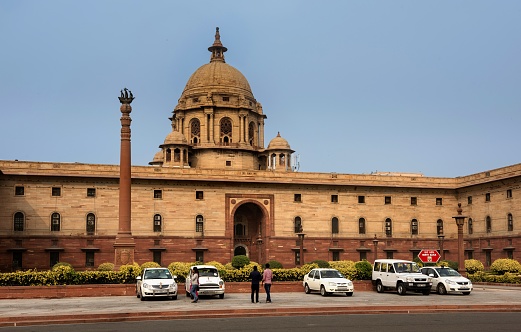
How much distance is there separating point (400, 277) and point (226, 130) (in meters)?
41.0

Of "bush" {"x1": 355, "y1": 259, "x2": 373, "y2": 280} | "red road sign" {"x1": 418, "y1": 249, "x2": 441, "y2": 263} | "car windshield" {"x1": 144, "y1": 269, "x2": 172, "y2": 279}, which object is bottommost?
"bush" {"x1": 355, "y1": 259, "x2": 373, "y2": 280}

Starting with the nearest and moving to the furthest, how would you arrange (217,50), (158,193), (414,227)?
(158,193), (414,227), (217,50)

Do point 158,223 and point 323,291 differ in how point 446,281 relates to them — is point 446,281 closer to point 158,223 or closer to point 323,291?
point 323,291

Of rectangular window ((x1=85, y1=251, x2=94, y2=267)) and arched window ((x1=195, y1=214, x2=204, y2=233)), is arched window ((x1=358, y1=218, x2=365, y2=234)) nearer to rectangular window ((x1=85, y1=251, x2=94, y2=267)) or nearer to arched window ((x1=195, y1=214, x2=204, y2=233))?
arched window ((x1=195, y1=214, x2=204, y2=233))

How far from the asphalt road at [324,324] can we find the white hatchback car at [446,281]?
942 centimetres

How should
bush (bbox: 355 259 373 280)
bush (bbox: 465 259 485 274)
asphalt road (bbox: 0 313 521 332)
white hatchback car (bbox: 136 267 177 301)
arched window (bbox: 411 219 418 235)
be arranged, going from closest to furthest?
asphalt road (bbox: 0 313 521 332)
white hatchback car (bbox: 136 267 177 301)
bush (bbox: 355 259 373 280)
bush (bbox: 465 259 485 274)
arched window (bbox: 411 219 418 235)

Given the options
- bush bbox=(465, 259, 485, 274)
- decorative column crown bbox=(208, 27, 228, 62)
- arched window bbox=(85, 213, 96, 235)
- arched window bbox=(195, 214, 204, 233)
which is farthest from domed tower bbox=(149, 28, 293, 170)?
bush bbox=(465, 259, 485, 274)

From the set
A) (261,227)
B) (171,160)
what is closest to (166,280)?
(261,227)

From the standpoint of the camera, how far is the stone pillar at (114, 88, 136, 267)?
35.8m

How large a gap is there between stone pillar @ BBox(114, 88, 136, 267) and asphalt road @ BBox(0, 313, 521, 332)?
619 inches

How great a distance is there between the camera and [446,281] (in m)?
31.3

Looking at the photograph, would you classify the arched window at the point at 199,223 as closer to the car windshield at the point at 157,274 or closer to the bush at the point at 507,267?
the bush at the point at 507,267

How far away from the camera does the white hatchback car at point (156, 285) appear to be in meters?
27.2

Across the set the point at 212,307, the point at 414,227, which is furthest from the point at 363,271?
the point at 414,227
